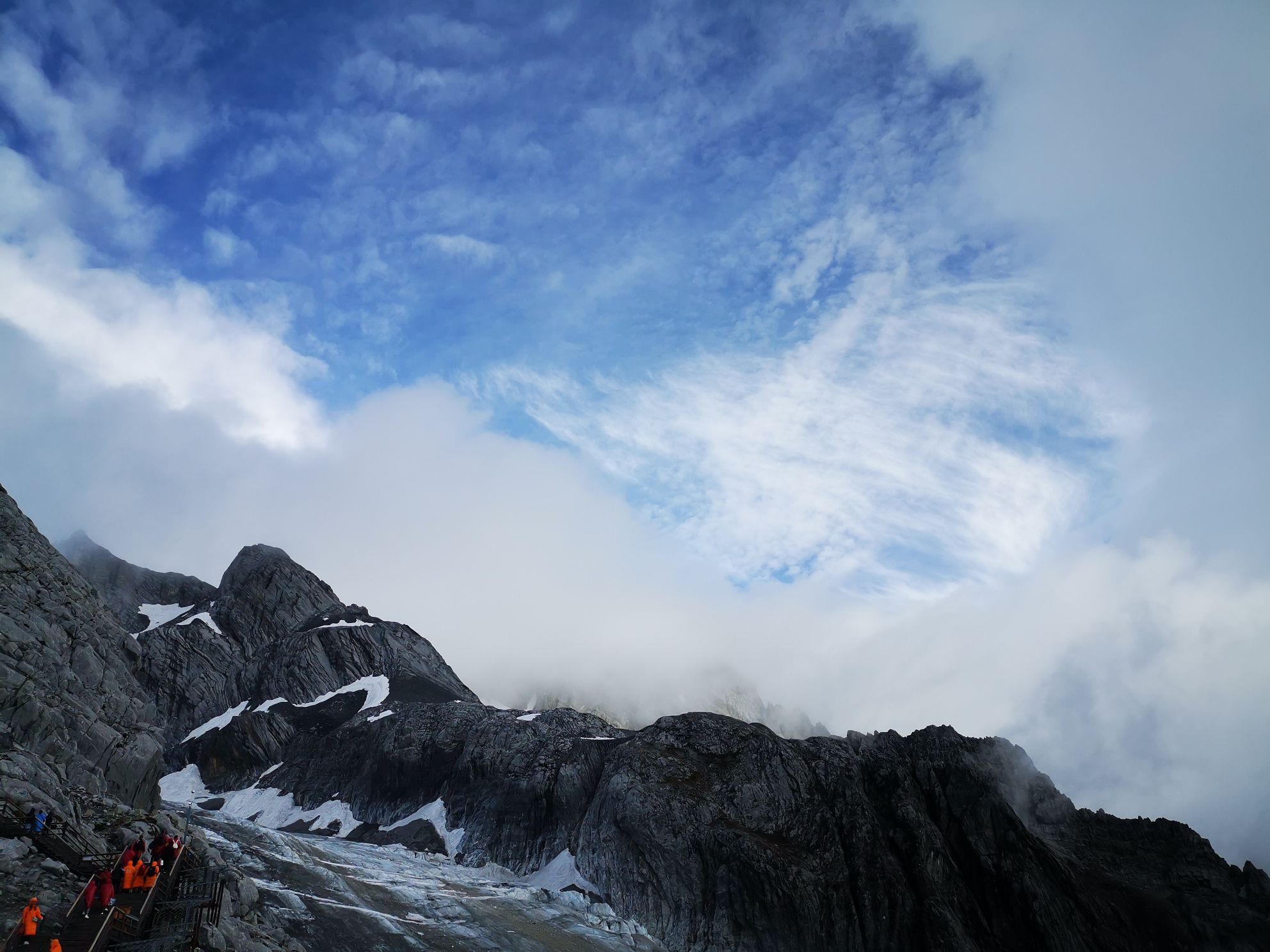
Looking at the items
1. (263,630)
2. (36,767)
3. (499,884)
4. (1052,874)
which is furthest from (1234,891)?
(263,630)

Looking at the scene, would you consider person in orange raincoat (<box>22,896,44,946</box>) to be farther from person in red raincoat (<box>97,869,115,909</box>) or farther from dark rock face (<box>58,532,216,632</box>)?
dark rock face (<box>58,532,216,632</box>)

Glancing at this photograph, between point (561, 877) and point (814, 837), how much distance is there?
1222 inches

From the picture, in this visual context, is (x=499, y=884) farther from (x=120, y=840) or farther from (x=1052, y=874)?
(x=1052, y=874)

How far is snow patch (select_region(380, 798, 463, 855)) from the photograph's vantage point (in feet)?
324

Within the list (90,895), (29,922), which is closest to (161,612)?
(90,895)

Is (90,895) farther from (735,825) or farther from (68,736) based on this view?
(735,825)

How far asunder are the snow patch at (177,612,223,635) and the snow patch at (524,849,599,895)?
3965 inches

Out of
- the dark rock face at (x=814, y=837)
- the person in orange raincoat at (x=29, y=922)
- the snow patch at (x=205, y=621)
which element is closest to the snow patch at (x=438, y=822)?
the dark rock face at (x=814, y=837)

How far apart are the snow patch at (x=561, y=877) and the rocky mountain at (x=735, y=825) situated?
0.34m

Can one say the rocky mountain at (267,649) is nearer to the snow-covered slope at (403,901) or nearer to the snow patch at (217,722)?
the snow patch at (217,722)

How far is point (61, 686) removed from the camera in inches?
2357

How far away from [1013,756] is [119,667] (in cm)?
10330

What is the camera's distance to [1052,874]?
259 ft

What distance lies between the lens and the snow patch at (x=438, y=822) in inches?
3885
